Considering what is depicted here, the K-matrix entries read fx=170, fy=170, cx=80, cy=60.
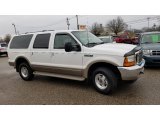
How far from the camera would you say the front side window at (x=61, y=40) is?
537 centimetres

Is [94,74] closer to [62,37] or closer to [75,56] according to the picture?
[75,56]

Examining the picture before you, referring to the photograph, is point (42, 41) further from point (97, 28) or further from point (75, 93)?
point (97, 28)

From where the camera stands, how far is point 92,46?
5.04 meters

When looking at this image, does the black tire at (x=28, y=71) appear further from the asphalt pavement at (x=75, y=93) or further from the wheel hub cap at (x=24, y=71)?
the asphalt pavement at (x=75, y=93)

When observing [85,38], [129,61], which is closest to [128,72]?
[129,61]

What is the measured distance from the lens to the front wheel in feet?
21.9

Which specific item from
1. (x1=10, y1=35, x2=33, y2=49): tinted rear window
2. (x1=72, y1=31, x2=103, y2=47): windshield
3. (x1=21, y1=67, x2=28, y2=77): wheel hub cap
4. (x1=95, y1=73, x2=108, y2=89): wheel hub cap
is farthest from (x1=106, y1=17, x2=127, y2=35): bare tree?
(x1=95, y1=73, x2=108, y2=89): wheel hub cap

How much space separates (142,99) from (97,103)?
116 cm

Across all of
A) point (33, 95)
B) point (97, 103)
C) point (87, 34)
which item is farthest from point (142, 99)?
point (33, 95)

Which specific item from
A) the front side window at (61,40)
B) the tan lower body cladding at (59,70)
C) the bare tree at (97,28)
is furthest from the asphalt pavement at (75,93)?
the bare tree at (97,28)

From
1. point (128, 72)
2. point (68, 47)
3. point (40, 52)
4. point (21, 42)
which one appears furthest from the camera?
point (21, 42)

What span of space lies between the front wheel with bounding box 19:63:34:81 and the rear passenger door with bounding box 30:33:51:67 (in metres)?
0.44

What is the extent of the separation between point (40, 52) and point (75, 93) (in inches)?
80.8

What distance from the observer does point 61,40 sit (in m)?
5.57
